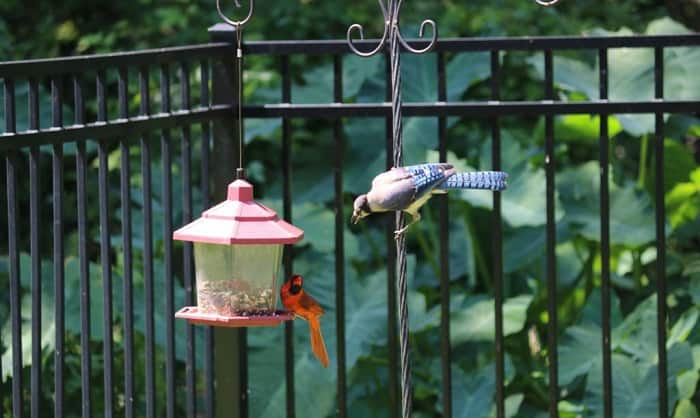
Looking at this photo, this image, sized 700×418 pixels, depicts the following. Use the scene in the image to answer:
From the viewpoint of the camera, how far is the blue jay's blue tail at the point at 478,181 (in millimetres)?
2168

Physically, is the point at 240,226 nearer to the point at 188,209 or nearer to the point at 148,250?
the point at 148,250

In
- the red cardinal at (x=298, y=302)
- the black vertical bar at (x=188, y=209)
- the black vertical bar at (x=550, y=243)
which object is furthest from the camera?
the black vertical bar at (x=550, y=243)

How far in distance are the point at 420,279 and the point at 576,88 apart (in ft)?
3.24

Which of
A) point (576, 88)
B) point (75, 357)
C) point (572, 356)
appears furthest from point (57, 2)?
point (572, 356)

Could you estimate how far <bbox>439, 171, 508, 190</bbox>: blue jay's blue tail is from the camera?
2168mm

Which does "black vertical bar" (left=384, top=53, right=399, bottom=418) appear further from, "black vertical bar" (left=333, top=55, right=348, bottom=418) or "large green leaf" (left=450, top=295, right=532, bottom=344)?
"large green leaf" (left=450, top=295, right=532, bottom=344)

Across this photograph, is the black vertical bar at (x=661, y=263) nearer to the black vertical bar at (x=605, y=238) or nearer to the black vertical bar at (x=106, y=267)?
the black vertical bar at (x=605, y=238)

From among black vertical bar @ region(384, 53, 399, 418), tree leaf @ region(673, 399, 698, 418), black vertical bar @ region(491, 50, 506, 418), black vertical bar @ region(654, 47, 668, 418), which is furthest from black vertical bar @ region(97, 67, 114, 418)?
tree leaf @ region(673, 399, 698, 418)

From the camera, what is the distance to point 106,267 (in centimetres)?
283

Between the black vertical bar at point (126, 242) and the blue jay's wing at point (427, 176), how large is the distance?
897 millimetres

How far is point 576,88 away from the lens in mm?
4398

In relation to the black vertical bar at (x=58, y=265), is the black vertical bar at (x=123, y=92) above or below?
above

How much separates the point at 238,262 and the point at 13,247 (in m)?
0.46

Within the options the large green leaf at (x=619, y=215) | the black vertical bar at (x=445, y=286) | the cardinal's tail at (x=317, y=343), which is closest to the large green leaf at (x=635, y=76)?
the large green leaf at (x=619, y=215)
